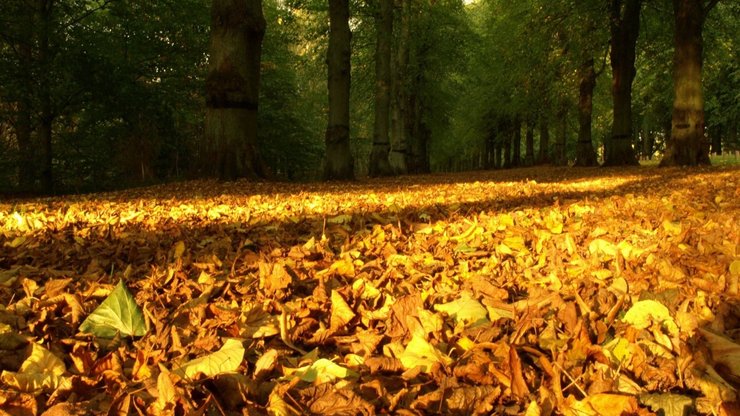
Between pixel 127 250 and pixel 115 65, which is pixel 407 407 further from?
pixel 115 65

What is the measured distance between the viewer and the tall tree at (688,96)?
41.6 feet

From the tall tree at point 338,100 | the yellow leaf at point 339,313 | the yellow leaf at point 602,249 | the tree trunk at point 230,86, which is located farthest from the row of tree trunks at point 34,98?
the yellow leaf at point 602,249

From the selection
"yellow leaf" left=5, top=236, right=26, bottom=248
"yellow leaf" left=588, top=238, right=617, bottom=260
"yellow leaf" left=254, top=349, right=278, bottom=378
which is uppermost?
"yellow leaf" left=5, top=236, right=26, bottom=248

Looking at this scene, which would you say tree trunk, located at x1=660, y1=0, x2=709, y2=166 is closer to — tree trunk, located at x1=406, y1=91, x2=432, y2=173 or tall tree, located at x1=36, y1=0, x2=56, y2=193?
tall tree, located at x1=36, y1=0, x2=56, y2=193

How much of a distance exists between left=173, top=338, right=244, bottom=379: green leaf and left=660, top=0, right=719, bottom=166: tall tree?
13751 mm

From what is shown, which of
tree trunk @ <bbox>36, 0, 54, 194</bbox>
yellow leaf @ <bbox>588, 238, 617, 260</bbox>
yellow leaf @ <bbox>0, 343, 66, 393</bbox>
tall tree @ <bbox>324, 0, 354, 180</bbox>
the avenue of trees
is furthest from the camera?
tall tree @ <bbox>324, 0, 354, 180</bbox>

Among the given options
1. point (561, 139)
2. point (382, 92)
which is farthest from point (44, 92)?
point (561, 139)

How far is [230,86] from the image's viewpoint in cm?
893

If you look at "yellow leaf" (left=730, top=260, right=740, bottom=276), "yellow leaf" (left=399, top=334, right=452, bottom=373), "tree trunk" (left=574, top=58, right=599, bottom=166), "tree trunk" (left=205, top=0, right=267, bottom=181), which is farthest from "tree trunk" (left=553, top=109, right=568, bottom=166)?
"yellow leaf" (left=399, top=334, right=452, bottom=373)

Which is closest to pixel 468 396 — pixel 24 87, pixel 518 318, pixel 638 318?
pixel 518 318

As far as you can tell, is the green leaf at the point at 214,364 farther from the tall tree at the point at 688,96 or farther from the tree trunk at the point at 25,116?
the tall tree at the point at 688,96

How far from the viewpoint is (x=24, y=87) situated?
9.93 metres

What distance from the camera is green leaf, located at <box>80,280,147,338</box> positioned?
1629 mm

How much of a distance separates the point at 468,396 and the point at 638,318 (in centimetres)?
71
